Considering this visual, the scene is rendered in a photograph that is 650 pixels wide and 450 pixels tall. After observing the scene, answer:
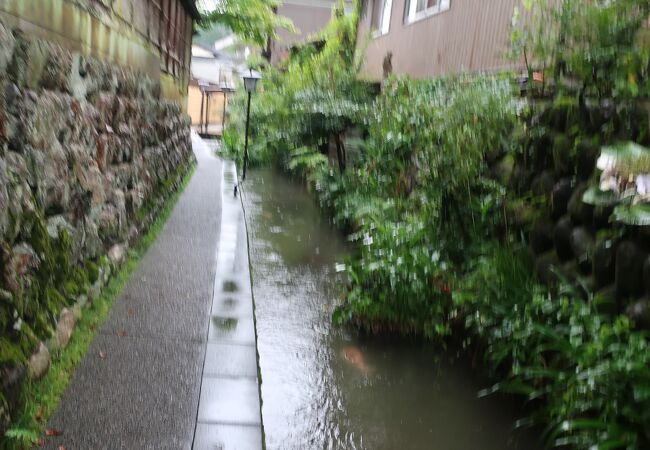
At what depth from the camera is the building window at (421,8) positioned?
30.1 ft

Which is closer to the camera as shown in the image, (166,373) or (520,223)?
(166,373)

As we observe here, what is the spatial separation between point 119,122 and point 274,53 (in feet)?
78.5

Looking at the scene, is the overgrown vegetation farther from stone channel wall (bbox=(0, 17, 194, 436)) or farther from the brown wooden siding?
stone channel wall (bbox=(0, 17, 194, 436))

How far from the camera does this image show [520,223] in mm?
4422

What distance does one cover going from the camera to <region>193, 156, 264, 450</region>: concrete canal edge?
10.6 feet

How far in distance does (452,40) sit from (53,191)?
6.58 meters

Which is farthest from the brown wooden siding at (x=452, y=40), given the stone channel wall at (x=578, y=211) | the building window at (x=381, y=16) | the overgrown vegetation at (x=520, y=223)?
the stone channel wall at (x=578, y=211)

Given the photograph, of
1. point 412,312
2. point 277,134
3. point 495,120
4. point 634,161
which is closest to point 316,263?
point 412,312

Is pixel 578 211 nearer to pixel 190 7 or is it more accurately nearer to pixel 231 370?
pixel 231 370

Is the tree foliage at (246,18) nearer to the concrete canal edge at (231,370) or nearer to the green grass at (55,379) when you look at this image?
the concrete canal edge at (231,370)

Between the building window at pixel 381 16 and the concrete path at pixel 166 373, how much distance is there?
8.37 meters

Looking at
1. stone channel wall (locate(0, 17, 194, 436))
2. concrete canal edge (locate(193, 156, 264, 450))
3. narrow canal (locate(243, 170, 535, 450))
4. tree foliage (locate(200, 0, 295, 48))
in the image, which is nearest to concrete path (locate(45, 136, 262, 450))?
concrete canal edge (locate(193, 156, 264, 450))

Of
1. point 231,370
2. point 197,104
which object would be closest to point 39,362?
point 231,370

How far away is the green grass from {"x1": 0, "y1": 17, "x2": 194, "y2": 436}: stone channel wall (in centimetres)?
8
